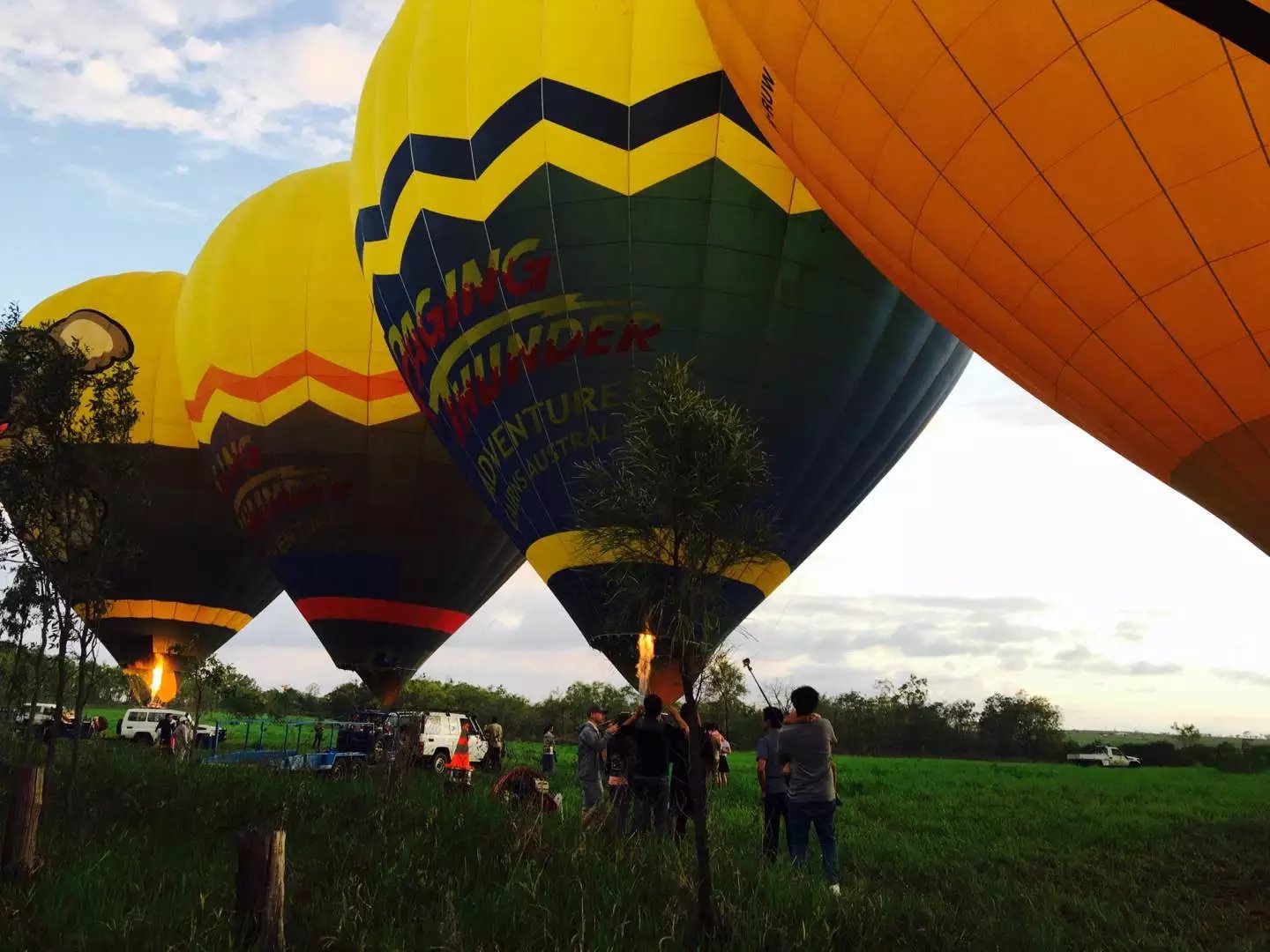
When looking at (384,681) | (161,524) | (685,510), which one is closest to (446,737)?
(384,681)

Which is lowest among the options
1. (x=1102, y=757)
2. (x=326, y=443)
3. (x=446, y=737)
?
(x=1102, y=757)

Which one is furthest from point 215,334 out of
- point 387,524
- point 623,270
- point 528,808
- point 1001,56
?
point 1001,56

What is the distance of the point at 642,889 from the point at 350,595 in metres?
16.4

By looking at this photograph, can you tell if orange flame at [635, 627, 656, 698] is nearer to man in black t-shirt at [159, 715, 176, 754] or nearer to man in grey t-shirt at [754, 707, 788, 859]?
man in grey t-shirt at [754, 707, 788, 859]

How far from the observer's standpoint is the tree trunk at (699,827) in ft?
17.7

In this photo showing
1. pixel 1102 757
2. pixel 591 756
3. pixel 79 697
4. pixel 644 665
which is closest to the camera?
pixel 79 697

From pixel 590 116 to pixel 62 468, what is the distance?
7179 millimetres

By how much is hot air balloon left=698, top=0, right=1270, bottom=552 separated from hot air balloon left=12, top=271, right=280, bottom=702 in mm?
20050

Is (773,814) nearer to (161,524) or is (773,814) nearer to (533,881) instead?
(533,881)

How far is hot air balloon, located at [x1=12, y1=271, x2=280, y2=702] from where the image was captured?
2470 cm

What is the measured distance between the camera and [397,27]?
51.0ft

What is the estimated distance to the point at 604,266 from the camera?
12422 mm

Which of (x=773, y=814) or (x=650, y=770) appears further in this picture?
(x=773, y=814)

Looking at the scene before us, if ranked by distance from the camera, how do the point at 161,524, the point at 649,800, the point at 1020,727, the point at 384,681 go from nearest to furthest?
the point at 649,800, the point at 384,681, the point at 161,524, the point at 1020,727
